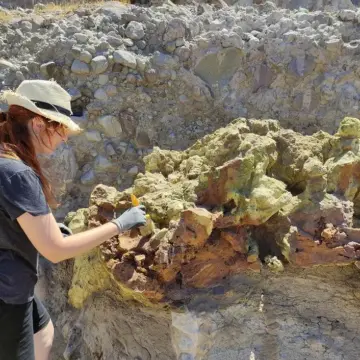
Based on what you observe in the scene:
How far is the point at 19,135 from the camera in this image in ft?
5.73

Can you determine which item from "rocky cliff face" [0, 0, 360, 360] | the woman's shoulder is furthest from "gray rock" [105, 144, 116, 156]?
the woman's shoulder

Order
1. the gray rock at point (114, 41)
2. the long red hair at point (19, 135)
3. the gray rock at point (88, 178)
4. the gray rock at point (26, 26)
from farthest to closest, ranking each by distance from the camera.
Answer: the gray rock at point (26, 26) < the gray rock at point (114, 41) < the gray rock at point (88, 178) < the long red hair at point (19, 135)

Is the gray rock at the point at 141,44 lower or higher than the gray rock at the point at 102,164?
higher

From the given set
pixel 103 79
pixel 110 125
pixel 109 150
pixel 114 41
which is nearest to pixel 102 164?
pixel 109 150

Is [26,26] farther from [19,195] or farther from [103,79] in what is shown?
[19,195]

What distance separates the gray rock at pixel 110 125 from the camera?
179 inches

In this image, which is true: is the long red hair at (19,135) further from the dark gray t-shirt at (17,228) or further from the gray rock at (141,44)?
the gray rock at (141,44)

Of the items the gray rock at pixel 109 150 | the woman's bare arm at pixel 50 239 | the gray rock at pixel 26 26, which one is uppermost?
the woman's bare arm at pixel 50 239

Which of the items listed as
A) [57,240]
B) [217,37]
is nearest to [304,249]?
[57,240]

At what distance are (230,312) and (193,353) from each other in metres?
0.31

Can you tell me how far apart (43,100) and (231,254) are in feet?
4.59

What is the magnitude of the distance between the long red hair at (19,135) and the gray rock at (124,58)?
2993mm

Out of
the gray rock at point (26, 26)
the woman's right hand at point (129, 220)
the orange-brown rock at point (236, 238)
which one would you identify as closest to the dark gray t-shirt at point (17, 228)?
the woman's right hand at point (129, 220)

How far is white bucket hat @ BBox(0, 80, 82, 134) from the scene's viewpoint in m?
1.75
